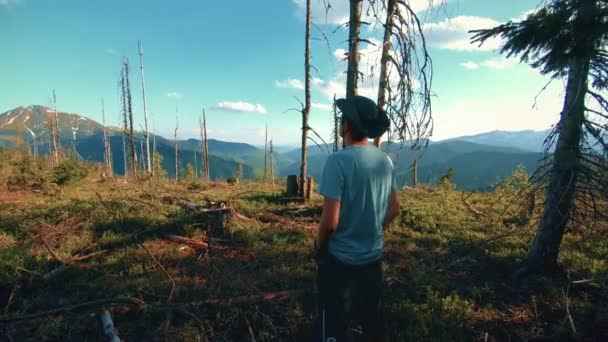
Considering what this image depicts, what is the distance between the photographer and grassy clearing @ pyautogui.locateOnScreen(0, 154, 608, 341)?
4.30 meters

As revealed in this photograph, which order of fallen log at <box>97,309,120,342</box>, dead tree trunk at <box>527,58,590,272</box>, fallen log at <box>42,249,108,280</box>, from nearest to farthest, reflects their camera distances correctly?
1. fallen log at <box>97,309,120,342</box>
2. dead tree trunk at <box>527,58,590,272</box>
3. fallen log at <box>42,249,108,280</box>

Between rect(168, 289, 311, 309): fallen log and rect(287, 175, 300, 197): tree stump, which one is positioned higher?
rect(287, 175, 300, 197): tree stump

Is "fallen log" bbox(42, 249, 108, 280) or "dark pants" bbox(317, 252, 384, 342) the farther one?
"fallen log" bbox(42, 249, 108, 280)

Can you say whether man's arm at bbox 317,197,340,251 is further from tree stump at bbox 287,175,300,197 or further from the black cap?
tree stump at bbox 287,175,300,197

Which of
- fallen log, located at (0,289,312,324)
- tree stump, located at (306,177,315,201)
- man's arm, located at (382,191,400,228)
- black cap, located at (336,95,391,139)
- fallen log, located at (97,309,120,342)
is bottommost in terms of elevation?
fallen log, located at (0,289,312,324)

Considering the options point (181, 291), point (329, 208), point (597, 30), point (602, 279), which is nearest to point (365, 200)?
point (329, 208)

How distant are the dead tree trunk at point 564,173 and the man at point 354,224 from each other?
4.25 m

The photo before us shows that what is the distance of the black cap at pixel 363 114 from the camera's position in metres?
2.49

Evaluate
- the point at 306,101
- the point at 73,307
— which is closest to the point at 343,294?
the point at 73,307

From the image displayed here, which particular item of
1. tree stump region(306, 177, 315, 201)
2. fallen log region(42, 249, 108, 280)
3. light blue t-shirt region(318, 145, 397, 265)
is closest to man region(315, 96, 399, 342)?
light blue t-shirt region(318, 145, 397, 265)

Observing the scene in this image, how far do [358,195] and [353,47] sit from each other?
4326 mm

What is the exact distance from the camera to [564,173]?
536cm

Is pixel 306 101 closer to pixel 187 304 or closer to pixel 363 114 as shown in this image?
pixel 187 304

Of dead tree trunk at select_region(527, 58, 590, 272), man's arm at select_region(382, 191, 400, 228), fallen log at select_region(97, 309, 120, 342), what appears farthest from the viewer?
dead tree trunk at select_region(527, 58, 590, 272)
